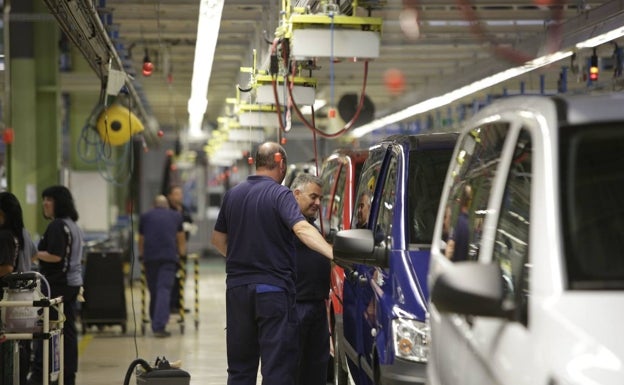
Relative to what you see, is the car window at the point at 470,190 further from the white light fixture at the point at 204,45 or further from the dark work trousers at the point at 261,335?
the white light fixture at the point at 204,45

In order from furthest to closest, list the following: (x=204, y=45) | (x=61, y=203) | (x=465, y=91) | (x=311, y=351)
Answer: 1. (x=465, y=91)
2. (x=204, y=45)
3. (x=61, y=203)
4. (x=311, y=351)

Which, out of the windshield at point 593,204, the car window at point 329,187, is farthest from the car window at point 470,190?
the car window at point 329,187

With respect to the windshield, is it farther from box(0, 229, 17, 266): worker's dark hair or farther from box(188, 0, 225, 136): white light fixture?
box(188, 0, 225, 136): white light fixture

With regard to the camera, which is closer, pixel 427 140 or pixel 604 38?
pixel 427 140

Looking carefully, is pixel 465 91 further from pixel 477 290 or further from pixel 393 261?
pixel 477 290

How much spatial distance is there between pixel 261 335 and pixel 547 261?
4300mm

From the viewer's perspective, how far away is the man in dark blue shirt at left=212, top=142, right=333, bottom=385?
7.59 m

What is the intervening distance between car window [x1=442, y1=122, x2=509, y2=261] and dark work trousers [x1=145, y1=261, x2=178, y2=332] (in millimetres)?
10921

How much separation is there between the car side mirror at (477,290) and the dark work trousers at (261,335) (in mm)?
4052

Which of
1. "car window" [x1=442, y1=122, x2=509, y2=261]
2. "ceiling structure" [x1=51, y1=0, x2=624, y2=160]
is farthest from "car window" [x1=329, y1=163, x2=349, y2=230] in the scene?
"car window" [x1=442, y1=122, x2=509, y2=261]

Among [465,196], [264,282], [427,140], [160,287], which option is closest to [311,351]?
[264,282]

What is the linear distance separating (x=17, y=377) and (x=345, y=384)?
2.52 meters

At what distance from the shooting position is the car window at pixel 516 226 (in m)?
4.05

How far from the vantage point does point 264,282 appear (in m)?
7.61
